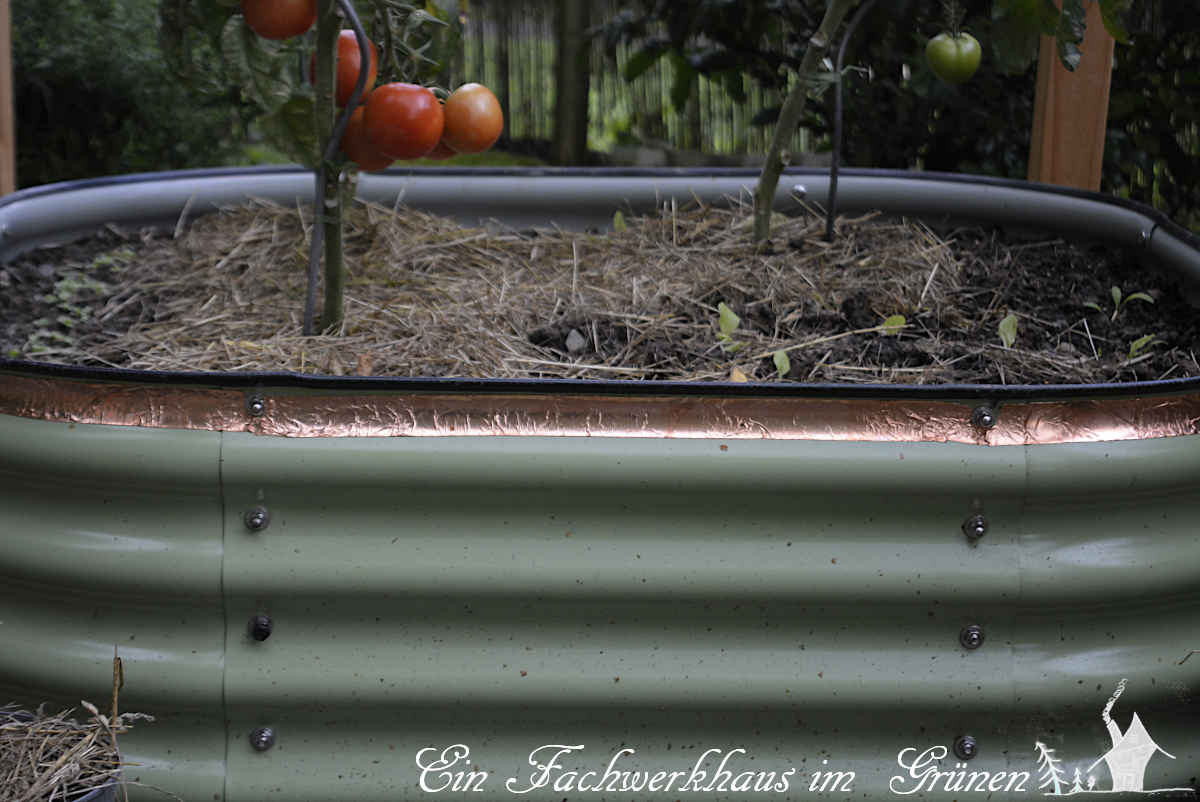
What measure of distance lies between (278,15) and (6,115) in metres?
1.54

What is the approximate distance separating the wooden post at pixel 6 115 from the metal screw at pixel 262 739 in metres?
1.99

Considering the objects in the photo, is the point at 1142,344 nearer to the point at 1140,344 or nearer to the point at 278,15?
the point at 1140,344

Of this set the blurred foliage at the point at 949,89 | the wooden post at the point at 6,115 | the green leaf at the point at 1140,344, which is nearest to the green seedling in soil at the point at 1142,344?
the green leaf at the point at 1140,344

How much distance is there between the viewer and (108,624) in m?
1.25

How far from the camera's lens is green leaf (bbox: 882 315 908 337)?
1712 millimetres

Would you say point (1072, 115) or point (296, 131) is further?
point (1072, 115)

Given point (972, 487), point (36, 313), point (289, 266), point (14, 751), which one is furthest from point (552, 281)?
point (14, 751)

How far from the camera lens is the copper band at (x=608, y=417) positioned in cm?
121

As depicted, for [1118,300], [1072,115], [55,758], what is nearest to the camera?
[55,758]

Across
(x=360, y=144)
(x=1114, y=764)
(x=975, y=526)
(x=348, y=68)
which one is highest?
(x=348, y=68)

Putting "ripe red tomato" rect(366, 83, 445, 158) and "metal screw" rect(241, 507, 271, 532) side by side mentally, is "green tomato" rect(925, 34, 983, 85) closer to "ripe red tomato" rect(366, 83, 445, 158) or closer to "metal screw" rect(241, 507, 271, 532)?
"ripe red tomato" rect(366, 83, 445, 158)

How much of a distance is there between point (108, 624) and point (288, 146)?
725mm

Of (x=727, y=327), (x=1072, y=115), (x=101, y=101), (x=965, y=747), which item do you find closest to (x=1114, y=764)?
(x=965, y=747)

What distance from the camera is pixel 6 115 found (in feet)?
8.98
